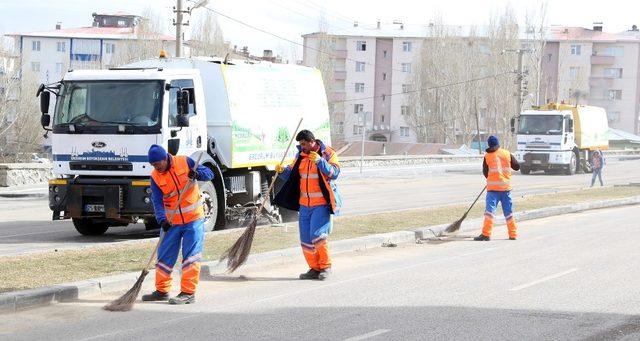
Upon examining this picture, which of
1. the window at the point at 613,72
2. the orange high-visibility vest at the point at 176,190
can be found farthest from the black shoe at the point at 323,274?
the window at the point at 613,72

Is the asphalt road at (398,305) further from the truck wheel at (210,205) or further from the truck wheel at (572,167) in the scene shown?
the truck wheel at (572,167)

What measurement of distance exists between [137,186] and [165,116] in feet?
4.01

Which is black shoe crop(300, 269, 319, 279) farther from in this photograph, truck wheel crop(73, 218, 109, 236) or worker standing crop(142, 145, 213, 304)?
truck wheel crop(73, 218, 109, 236)

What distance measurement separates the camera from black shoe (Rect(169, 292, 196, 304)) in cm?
999

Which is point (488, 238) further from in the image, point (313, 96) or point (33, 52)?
point (33, 52)

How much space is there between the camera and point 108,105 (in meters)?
16.2

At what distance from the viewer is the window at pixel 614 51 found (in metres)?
107

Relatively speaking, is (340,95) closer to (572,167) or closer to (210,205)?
(572,167)

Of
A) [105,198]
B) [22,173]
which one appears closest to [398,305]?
[105,198]

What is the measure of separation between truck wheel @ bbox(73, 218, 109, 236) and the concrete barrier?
12037mm

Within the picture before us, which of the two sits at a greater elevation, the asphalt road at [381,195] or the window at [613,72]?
the window at [613,72]

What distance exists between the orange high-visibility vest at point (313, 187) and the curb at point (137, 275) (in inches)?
56.4

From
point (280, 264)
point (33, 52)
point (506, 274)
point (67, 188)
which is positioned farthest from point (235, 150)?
point (33, 52)

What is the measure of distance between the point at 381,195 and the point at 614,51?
277ft
